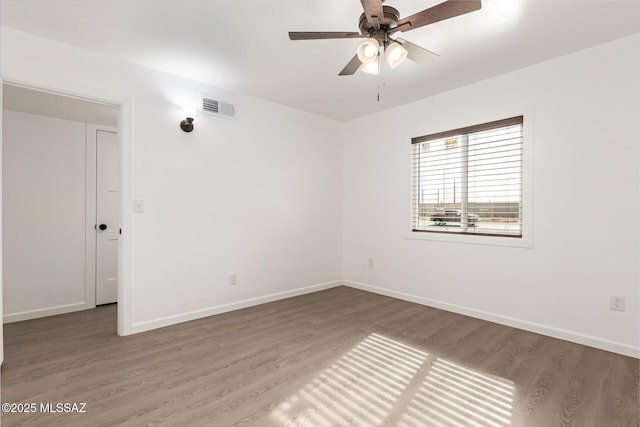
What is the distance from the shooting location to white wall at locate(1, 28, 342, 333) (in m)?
2.91

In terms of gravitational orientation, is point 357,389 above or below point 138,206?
below

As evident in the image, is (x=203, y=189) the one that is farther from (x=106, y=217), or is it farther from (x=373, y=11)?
(x=373, y=11)

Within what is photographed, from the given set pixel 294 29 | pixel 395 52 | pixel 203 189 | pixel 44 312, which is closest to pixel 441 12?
pixel 395 52

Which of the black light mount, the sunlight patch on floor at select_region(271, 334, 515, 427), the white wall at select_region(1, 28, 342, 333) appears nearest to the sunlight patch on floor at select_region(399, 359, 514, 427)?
the sunlight patch on floor at select_region(271, 334, 515, 427)

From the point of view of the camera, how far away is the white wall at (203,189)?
2.91 m

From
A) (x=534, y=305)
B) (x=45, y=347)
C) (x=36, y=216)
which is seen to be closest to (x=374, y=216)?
(x=534, y=305)

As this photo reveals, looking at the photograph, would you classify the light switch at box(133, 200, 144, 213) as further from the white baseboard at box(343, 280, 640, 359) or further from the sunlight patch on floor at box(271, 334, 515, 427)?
the white baseboard at box(343, 280, 640, 359)

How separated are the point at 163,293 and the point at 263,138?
2.09 m


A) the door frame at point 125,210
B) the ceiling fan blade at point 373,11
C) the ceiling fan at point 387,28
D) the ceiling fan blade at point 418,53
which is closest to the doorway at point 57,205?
the door frame at point 125,210

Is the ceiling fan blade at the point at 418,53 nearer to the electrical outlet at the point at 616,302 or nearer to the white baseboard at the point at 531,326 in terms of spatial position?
the electrical outlet at the point at 616,302

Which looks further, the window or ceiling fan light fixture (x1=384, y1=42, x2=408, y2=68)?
the window

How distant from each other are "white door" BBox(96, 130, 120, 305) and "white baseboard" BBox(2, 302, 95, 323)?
0.64 feet

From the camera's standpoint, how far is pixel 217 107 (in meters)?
3.58

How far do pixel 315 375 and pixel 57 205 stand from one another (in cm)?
363
